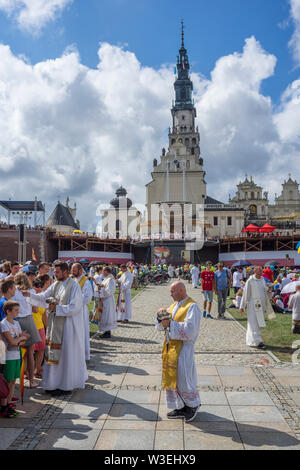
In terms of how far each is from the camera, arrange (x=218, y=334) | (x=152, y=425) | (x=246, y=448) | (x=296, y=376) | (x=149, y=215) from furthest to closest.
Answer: (x=149, y=215), (x=218, y=334), (x=296, y=376), (x=152, y=425), (x=246, y=448)

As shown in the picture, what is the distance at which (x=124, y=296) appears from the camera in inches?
539

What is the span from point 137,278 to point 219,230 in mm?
38764

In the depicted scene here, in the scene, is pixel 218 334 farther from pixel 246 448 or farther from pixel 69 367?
pixel 246 448

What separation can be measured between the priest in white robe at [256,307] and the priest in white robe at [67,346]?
188 inches

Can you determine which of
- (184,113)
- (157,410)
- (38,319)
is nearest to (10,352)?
(38,319)

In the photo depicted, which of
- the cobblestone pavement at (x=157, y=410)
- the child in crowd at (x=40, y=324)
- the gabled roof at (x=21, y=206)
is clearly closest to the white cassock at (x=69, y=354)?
the cobblestone pavement at (x=157, y=410)

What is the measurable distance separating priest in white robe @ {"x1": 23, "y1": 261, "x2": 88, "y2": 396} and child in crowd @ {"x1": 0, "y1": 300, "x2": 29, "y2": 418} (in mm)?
796

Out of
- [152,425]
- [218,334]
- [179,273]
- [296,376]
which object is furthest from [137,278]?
[152,425]

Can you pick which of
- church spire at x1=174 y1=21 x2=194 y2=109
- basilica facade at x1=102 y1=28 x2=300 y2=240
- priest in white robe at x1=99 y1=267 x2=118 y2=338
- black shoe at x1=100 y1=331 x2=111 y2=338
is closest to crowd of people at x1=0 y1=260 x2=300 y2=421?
priest in white robe at x1=99 y1=267 x2=118 y2=338

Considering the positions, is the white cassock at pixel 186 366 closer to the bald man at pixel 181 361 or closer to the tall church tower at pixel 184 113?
the bald man at pixel 181 361

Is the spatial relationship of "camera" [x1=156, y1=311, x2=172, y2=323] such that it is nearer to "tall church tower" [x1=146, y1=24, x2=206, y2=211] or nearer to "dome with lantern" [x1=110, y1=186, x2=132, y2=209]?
"tall church tower" [x1=146, y1=24, x2=206, y2=211]

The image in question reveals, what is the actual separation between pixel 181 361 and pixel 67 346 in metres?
2.08

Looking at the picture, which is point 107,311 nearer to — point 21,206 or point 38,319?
point 38,319

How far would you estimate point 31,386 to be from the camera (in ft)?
21.9
